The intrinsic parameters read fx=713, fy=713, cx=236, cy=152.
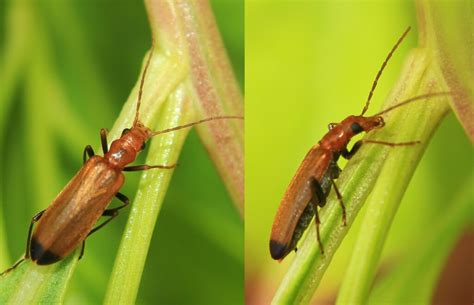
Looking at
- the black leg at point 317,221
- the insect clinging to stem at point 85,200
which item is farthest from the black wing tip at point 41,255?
the black leg at point 317,221

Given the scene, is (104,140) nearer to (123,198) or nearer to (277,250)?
(123,198)

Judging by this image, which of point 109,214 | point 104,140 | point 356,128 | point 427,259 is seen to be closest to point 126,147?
point 104,140

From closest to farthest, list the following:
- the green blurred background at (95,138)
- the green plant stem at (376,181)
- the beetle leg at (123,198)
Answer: the green plant stem at (376,181), the beetle leg at (123,198), the green blurred background at (95,138)

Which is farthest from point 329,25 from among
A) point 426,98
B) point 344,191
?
point 344,191

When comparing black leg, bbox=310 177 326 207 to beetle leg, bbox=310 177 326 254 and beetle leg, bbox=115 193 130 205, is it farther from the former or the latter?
beetle leg, bbox=115 193 130 205

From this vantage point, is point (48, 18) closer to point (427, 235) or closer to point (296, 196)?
point (296, 196)

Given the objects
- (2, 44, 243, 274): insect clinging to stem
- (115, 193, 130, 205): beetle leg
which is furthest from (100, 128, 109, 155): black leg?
(115, 193, 130, 205): beetle leg

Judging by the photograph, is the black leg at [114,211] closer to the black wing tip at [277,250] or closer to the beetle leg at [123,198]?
the beetle leg at [123,198]
